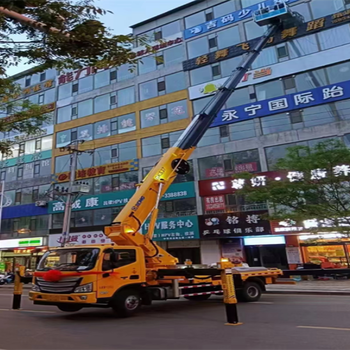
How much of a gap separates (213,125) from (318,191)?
12.3 m

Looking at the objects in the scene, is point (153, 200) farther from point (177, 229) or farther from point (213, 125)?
point (213, 125)

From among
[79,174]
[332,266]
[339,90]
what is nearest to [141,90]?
[79,174]

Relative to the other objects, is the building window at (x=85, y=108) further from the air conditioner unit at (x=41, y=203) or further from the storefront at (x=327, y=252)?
the storefront at (x=327, y=252)

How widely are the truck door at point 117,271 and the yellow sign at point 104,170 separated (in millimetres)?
18928

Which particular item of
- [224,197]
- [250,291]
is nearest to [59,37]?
[250,291]

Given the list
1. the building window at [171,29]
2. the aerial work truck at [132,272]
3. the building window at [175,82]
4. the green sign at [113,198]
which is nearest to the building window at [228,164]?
the green sign at [113,198]

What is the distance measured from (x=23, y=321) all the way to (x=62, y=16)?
805cm

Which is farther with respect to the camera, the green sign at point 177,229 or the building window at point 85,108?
the building window at point 85,108

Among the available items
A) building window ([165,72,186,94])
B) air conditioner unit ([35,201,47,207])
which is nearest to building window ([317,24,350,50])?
building window ([165,72,186,94])

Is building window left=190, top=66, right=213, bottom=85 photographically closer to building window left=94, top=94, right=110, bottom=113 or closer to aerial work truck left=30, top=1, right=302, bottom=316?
building window left=94, top=94, right=110, bottom=113

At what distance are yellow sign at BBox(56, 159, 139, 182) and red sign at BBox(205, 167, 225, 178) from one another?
6.56 m

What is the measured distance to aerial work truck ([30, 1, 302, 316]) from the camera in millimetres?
9180

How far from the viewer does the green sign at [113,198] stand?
26016 millimetres

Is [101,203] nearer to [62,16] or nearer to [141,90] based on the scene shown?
[141,90]
